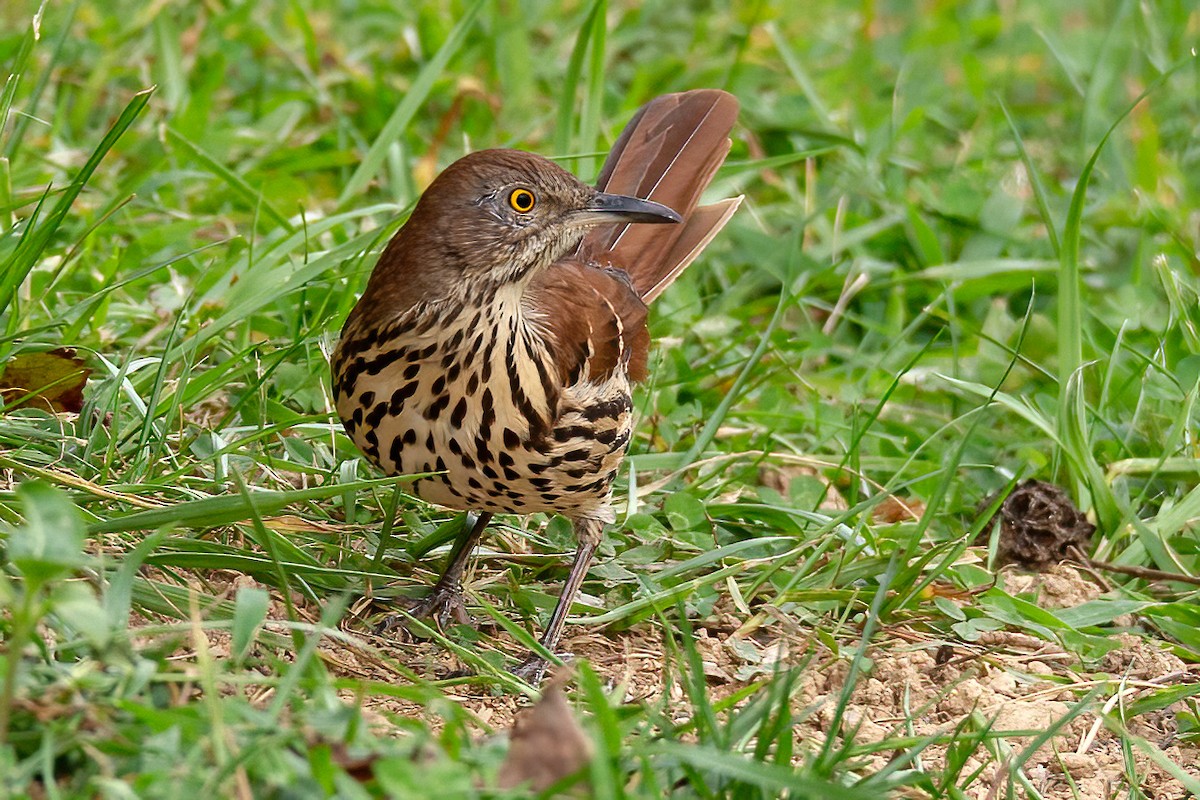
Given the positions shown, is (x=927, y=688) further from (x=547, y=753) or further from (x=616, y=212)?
(x=547, y=753)

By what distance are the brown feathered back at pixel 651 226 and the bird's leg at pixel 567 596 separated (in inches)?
17.5

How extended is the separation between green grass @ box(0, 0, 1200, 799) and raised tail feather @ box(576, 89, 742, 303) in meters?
0.26

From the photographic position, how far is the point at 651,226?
441 centimetres

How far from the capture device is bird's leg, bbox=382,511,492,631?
3512 mm

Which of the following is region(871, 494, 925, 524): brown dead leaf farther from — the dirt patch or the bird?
the bird

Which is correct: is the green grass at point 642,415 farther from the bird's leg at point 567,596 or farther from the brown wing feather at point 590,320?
the brown wing feather at point 590,320

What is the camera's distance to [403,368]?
129 inches

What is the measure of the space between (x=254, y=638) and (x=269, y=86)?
3.63 metres

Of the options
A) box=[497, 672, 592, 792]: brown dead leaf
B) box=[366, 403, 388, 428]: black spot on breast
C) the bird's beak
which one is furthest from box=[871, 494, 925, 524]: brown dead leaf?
box=[497, 672, 592, 792]: brown dead leaf

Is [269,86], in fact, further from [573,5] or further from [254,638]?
[254,638]

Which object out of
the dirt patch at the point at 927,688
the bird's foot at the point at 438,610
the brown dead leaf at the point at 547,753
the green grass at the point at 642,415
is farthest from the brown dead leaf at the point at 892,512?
the brown dead leaf at the point at 547,753

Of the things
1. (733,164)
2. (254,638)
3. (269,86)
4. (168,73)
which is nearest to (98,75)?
(168,73)

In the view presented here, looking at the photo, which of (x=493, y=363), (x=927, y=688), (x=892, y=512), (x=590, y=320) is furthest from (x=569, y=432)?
(x=892, y=512)

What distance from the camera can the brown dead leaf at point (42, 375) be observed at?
358 centimetres
